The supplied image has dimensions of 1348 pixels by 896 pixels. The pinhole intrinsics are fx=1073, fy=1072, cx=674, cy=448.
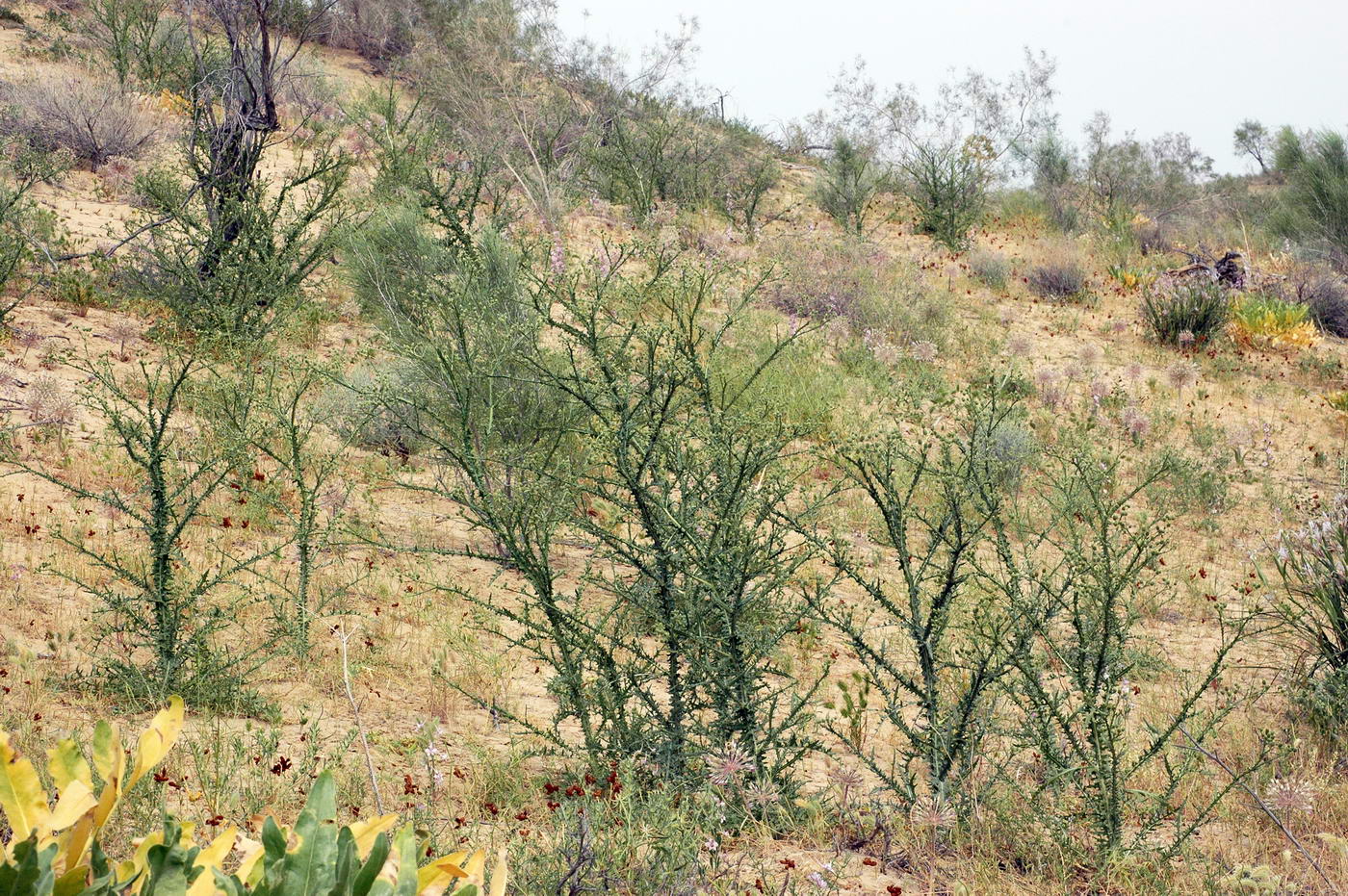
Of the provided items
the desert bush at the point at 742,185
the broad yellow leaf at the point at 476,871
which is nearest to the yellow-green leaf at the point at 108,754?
the broad yellow leaf at the point at 476,871

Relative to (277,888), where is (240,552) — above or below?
A: below

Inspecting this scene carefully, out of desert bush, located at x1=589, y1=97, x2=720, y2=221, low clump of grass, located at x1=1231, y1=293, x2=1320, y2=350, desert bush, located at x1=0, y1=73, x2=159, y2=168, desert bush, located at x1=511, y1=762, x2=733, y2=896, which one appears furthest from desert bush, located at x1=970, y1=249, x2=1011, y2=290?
desert bush, located at x1=511, y1=762, x2=733, y2=896

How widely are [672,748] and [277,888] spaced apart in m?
2.57

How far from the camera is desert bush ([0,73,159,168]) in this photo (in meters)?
12.8

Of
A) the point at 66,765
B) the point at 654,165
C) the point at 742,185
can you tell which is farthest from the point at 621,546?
the point at 742,185

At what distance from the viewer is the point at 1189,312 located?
40.8 feet

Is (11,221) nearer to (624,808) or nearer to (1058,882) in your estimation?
(624,808)

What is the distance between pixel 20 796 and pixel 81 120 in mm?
14250

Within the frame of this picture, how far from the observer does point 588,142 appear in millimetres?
17203

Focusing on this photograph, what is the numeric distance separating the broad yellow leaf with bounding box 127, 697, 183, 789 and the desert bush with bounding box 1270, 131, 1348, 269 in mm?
18130

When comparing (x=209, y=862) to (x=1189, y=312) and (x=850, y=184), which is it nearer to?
(x=1189, y=312)

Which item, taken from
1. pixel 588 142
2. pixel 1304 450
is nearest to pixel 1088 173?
pixel 588 142

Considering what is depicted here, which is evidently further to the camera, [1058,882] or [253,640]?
[253,640]

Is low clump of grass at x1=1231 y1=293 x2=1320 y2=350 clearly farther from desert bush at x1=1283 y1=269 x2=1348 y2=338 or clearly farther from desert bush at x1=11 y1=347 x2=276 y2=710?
desert bush at x1=11 y1=347 x2=276 y2=710
